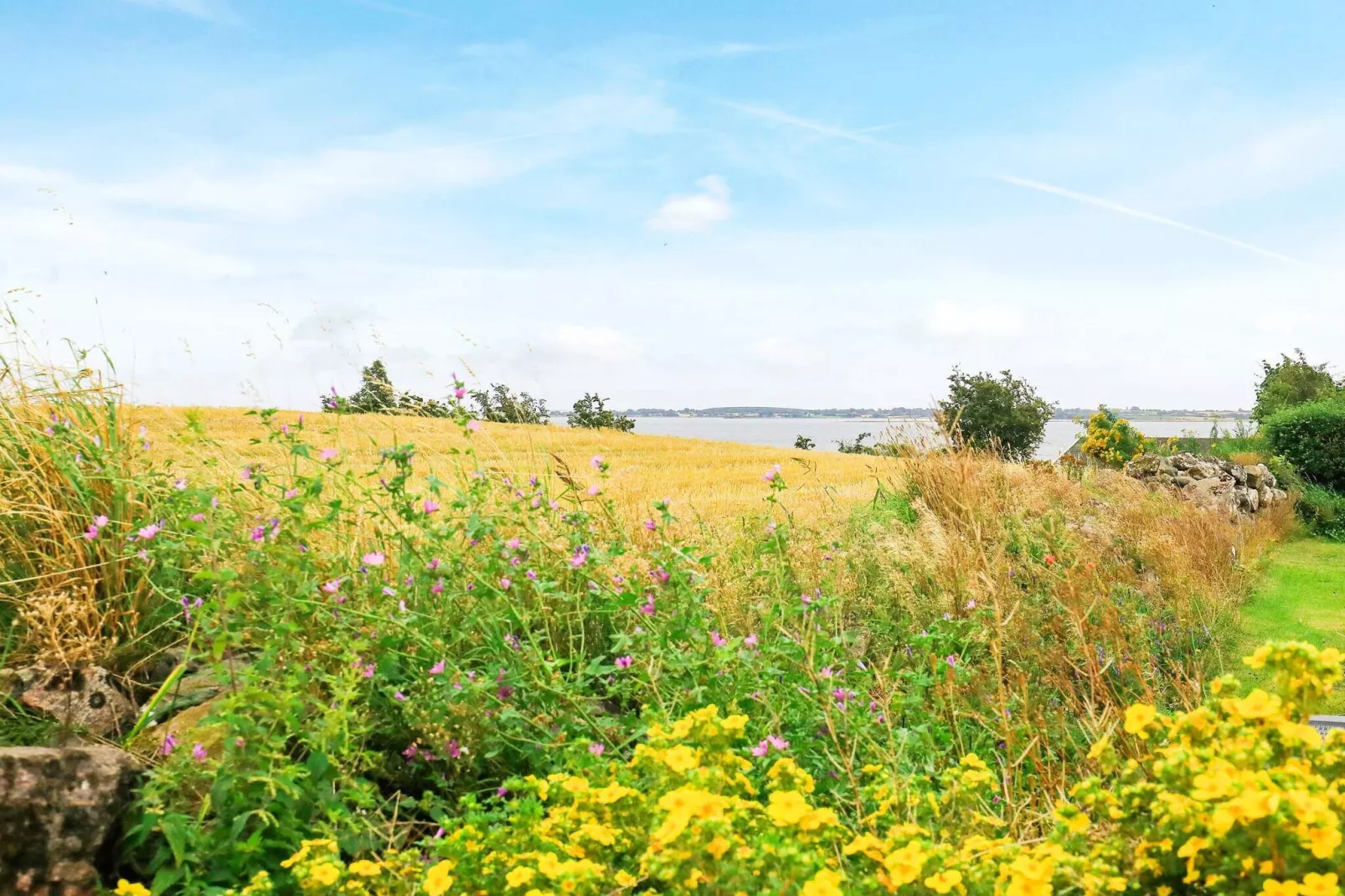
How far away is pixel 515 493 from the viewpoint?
3.83 meters

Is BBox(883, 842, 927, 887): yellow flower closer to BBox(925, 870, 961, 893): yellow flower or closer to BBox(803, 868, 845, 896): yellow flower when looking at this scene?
BBox(925, 870, 961, 893): yellow flower

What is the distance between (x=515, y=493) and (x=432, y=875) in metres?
2.09

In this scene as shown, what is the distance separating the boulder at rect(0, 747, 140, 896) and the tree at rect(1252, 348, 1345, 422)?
A: 89.5 feet

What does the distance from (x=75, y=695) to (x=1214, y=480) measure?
12.1m

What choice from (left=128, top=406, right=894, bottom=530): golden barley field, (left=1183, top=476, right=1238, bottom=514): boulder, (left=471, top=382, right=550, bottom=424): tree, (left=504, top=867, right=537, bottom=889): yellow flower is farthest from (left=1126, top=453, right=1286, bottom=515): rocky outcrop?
(left=504, top=867, right=537, bottom=889): yellow flower

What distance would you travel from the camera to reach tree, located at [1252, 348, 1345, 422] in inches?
994

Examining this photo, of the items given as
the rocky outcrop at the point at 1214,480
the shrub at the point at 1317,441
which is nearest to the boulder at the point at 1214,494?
the rocky outcrop at the point at 1214,480

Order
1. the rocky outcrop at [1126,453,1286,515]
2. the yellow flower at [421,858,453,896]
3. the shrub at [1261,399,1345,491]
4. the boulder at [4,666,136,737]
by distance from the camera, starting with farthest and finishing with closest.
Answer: the shrub at [1261,399,1345,491] < the rocky outcrop at [1126,453,1286,515] < the boulder at [4,666,136,737] < the yellow flower at [421,858,453,896]

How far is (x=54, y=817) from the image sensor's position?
2471 millimetres

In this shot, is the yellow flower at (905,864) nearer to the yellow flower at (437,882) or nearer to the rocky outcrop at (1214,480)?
the yellow flower at (437,882)

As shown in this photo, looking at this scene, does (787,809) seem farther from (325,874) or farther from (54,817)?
(54,817)

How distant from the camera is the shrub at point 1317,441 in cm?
1362

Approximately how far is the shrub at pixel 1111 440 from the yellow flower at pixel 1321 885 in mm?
13617

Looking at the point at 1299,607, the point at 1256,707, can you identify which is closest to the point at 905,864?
the point at 1256,707
